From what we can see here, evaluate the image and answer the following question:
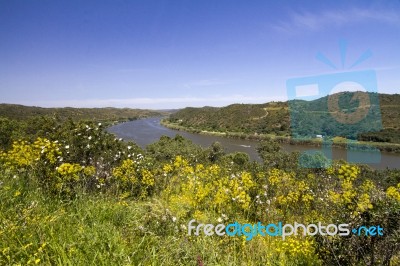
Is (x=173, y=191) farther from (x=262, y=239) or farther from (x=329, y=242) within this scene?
(x=329, y=242)

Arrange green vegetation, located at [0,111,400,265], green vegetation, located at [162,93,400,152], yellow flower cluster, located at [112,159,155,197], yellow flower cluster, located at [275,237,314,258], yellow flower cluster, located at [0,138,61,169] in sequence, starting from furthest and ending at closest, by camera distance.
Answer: green vegetation, located at [162,93,400,152] < yellow flower cluster, located at [112,159,155,197] < yellow flower cluster, located at [0,138,61,169] < yellow flower cluster, located at [275,237,314,258] < green vegetation, located at [0,111,400,265]

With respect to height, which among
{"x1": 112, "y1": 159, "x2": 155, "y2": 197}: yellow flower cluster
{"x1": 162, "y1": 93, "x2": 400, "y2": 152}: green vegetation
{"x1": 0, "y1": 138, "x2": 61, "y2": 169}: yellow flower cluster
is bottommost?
{"x1": 162, "y1": 93, "x2": 400, "y2": 152}: green vegetation

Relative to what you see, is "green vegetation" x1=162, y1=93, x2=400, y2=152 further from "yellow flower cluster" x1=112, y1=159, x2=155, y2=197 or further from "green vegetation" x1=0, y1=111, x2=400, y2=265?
"green vegetation" x1=0, y1=111, x2=400, y2=265

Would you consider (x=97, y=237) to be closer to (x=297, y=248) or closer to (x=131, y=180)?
(x=297, y=248)

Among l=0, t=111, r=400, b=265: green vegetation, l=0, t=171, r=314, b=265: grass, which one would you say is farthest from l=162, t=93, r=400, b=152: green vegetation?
l=0, t=171, r=314, b=265: grass

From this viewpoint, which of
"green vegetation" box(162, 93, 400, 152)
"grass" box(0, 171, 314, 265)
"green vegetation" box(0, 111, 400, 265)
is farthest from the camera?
"green vegetation" box(162, 93, 400, 152)

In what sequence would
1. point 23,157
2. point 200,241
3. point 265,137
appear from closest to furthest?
1. point 200,241
2. point 23,157
3. point 265,137

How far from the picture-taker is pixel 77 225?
2469 millimetres

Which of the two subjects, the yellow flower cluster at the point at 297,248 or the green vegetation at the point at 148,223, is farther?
the yellow flower cluster at the point at 297,248

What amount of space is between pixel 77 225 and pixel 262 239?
1994 millimetres

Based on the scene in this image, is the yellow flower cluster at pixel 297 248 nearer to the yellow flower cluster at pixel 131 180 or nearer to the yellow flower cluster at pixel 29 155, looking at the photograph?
the yellow flower cluster at pixel 131 180

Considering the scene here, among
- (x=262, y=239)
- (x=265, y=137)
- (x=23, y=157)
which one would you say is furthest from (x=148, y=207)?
(x=265, y=137)

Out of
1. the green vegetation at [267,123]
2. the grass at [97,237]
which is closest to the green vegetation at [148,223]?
the grass at [97,237]

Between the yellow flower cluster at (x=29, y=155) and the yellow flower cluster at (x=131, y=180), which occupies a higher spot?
the yellow flower cluster at (x=29, y=155)
